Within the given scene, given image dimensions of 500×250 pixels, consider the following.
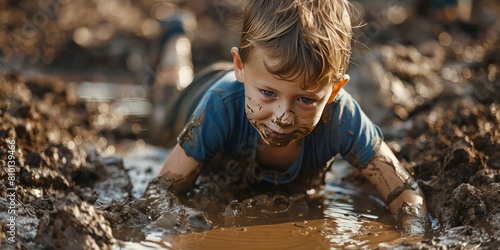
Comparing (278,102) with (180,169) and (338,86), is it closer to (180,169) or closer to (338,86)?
(338,86)

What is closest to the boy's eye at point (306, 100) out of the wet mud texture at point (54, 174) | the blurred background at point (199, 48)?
the wet mud texture at point (54, 174)

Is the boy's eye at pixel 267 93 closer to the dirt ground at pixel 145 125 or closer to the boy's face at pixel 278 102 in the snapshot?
the boy's face at pixel 278 102

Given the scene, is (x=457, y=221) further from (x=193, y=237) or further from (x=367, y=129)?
(x=193, y=237)

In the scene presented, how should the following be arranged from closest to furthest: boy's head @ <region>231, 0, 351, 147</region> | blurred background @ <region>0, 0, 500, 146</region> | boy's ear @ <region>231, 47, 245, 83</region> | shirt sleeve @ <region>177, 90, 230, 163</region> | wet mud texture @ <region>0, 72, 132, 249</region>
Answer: wet mud texture @ <region>0, 72, 132, 249</region>
boy's head @ <region>231, 0, 351, 147</region>
boy's ear @ <region>231, 47, 245, 83</region>
shirt sleeve @ <region>177, 90, 230, 163</region>
blurred background @ <region>0, 0, 500, 146</region>

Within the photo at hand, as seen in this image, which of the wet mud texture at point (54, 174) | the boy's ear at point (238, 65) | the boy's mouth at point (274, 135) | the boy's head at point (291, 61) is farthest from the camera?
the boy's ear at point (238, 65)

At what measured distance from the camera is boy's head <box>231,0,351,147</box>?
9.43 ft

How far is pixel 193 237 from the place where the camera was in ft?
9.20

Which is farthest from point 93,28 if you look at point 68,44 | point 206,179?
point 206,179

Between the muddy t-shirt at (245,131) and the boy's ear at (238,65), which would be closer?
the boy's ear at (238,65)

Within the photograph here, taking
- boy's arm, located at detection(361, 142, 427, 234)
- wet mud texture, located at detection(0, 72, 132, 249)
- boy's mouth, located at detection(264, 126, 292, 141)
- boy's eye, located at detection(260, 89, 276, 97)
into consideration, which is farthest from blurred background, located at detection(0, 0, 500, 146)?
boy's eye, located at detection(260, 89, 276, 97)

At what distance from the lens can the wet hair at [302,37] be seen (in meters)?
2.87

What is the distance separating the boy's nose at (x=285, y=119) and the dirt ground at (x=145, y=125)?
1.60ft

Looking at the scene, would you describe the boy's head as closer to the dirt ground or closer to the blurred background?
the dirt ground

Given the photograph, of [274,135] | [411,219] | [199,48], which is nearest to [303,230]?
[274,135]
